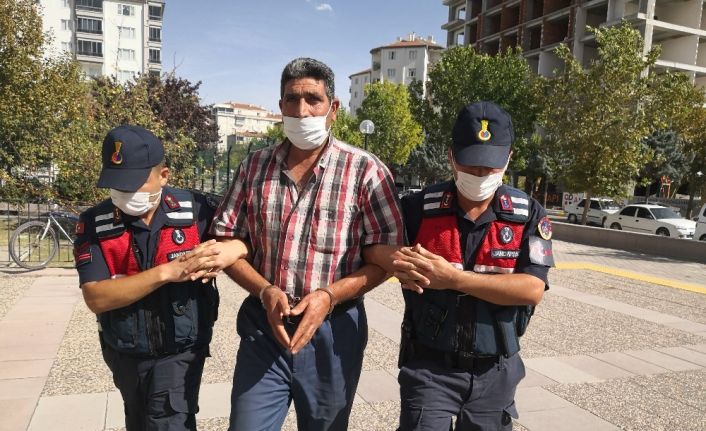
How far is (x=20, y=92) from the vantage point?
39.5 ft

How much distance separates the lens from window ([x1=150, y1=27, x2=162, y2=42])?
68375 mm

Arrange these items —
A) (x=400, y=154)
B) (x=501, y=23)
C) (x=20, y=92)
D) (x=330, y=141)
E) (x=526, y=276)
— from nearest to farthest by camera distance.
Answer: (x=526, y=276) < (x=330, y=141) < (x=20, y=92) < (x=400, y=154) < (x=501, y=23)

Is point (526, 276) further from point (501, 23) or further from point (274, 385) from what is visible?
point (501, 23)

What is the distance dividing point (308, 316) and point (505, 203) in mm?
987

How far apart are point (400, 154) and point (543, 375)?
140 ft

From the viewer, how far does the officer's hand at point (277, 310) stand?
77.5 inches

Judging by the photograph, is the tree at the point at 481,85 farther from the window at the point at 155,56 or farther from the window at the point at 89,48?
the window at the point at 89,48

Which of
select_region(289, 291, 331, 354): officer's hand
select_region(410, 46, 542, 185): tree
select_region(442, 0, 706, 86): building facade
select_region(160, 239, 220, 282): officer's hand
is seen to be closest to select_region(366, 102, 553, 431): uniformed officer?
select_region(289, 291, 331, 354): officer's hand

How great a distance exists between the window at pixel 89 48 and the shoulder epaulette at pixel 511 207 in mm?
71594

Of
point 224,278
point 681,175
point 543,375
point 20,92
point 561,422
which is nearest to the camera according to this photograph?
point 561,422

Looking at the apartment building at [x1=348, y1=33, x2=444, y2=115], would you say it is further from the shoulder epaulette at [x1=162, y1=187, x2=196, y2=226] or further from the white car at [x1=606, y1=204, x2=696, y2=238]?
the shoulder epaulette at [x1=162, y1=187, x2=196, y2=226]

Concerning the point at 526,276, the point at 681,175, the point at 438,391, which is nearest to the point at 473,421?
the point at 438,391

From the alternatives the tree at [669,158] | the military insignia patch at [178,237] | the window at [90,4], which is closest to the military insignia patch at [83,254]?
the military insignia patch at [178,237]

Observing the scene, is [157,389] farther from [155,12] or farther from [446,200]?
[155,12]
